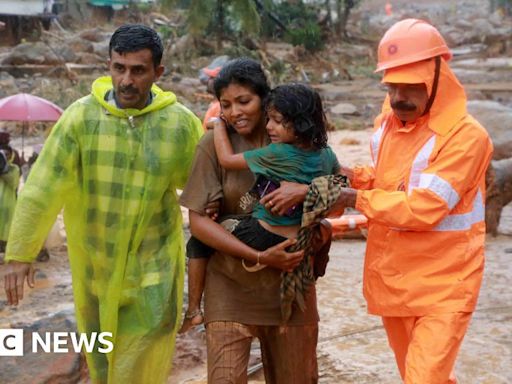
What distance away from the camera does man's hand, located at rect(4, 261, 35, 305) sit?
11.4 feet

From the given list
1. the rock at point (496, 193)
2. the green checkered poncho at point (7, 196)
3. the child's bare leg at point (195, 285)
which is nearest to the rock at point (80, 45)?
the green checkered poncho at point (7, 196)

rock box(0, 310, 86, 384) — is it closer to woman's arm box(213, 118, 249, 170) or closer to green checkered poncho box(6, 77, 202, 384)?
green checkered poncho box(6, 77, 202, 384)

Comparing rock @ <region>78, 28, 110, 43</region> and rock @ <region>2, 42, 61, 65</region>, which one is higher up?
rock @ <region>78, 28, 110, 43</region>

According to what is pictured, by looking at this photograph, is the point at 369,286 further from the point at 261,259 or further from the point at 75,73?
the point at 75,73

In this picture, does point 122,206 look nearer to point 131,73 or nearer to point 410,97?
point 131,73

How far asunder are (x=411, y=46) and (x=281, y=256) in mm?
906

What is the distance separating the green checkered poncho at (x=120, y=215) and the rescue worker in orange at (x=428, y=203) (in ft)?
2.80

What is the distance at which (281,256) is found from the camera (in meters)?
3.14

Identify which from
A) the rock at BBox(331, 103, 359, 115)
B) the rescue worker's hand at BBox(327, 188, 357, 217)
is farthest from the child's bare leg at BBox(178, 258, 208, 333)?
the rock at BBox(331, 103, 359, 115)

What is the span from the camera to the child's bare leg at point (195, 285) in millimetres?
3367

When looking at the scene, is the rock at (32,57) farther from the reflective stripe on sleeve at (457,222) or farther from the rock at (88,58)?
the reflective stripe on sleeve at (457,222)

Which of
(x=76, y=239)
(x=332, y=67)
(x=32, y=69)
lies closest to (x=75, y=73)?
(x=32, y=69)

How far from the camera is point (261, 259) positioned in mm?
3156

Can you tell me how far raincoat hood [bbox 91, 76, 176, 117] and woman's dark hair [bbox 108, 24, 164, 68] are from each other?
19 centimetres
